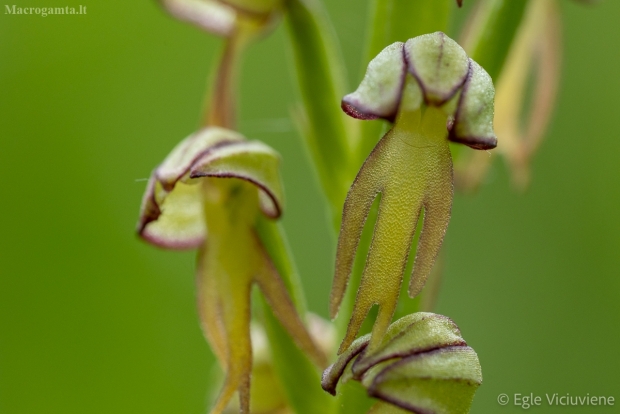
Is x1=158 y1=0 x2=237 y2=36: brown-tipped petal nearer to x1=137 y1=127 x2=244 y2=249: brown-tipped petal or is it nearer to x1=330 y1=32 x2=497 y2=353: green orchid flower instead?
x1=137 y1=127 x2=244 y2=249: brown-tipped petal

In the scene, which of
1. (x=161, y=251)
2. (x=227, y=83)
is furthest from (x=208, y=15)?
(x=161, y=251)

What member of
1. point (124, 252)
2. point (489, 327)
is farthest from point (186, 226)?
point (489, 327)

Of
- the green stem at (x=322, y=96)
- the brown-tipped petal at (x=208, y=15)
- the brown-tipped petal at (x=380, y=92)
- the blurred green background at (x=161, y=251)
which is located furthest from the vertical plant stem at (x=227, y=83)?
the blurred green background at (x=161, y=251)

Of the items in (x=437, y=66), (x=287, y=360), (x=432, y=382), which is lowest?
(x=287, y=360)

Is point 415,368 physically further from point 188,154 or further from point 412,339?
point 188,154

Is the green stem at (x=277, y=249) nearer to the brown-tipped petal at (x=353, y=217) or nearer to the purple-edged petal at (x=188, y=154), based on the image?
the purple-edged petal at (x=188, y=154)

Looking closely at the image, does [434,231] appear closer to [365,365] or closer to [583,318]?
[365,365]

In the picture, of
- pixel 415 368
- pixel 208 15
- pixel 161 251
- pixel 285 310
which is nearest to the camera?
pixel 415 368
